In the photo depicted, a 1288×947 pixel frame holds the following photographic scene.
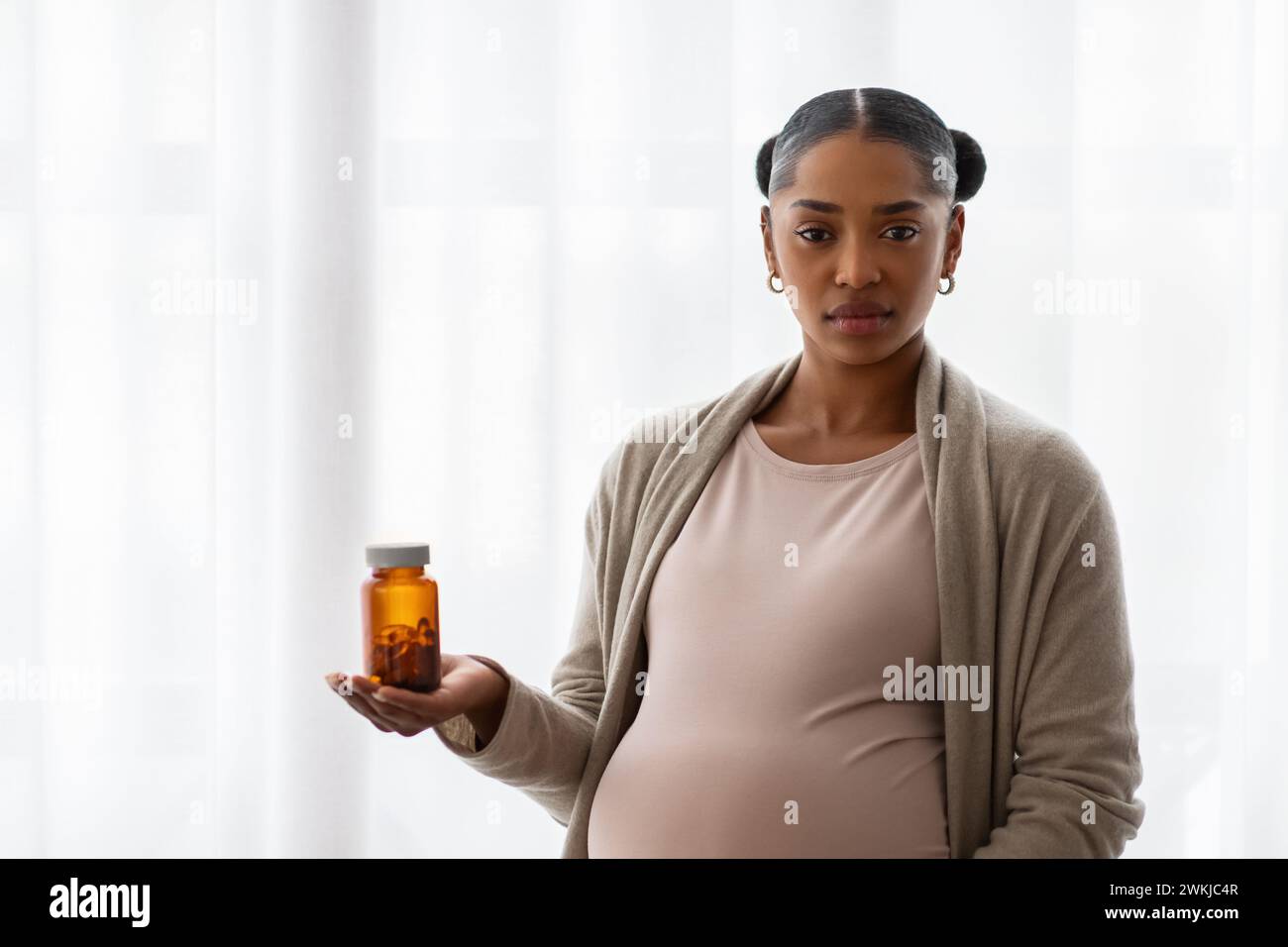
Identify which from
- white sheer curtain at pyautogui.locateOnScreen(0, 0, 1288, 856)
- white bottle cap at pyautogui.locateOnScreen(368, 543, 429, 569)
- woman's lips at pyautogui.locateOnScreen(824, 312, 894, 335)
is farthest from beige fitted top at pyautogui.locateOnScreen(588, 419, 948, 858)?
white sheer curtain at pyautogui.locateOnScreen(0, 0, 1288, 856)

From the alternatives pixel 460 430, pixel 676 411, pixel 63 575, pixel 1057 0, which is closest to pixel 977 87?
pixel 1057 0

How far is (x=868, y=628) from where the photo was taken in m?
0.84

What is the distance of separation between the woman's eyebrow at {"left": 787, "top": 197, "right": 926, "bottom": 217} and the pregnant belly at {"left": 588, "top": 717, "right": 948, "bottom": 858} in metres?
0.42

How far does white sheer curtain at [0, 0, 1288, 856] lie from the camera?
1.36m

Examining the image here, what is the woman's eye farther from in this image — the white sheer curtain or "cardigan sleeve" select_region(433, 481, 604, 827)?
the white sheer curtain

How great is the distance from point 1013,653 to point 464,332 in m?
0.83

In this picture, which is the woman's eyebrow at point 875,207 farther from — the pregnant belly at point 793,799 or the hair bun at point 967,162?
the pregnant belly at point 793,799

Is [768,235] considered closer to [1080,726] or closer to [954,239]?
[954,239]

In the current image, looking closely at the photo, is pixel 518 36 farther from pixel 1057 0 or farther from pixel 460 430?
pixel 1057 0

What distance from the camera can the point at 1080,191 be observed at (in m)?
1.37

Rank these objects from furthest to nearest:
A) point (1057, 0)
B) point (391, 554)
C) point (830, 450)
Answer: point (1057, 0)
point (830, 450)
point (391, 554)

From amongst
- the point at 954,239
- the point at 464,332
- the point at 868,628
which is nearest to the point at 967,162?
the point at 954,239

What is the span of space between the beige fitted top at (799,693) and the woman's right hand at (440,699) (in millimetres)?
117

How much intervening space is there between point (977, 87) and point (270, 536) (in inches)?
42.8
